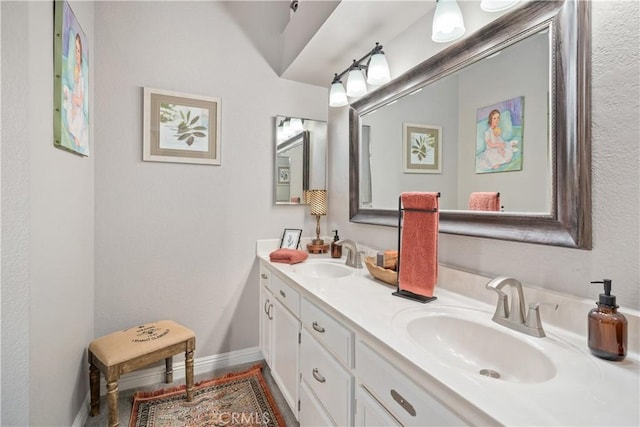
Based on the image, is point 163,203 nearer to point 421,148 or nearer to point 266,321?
point 266,321

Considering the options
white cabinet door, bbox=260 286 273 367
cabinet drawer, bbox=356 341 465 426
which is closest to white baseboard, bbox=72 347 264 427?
white cabinet door, bbox=260 286 273 367

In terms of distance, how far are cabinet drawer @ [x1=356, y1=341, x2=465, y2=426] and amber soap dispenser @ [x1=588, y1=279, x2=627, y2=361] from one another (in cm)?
43

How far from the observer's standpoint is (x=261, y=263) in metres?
2.19

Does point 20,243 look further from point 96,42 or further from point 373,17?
point 373,17

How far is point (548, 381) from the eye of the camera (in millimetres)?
668

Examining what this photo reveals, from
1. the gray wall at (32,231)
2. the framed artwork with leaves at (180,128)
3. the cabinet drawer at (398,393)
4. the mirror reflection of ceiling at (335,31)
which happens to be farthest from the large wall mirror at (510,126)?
the gray wall at (32,231)

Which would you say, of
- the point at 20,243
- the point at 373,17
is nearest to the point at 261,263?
the point at 20,243

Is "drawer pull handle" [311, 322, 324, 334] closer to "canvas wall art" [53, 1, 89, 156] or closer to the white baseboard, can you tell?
the white baseboard

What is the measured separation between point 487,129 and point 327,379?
A: 1172mm

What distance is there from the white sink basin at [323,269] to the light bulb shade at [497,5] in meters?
1.35

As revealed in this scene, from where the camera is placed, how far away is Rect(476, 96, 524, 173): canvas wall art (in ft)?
3.48

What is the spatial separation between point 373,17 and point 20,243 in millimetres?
1789

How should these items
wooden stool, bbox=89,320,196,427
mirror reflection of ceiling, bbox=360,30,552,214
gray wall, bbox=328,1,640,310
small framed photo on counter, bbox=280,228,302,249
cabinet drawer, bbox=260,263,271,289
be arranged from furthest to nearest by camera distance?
small framed photo on counter, bbox=280,228,302,249 → cabinet drawer, bbox=260,263,271,289 → wooden stool, bbox=89,320,196,427 → mirror reflection of ceiling, bbox=360,30,552,214 → gray wall, bbox=328,1,640,310

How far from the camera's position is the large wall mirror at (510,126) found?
0.89m
